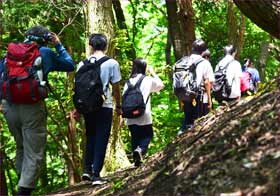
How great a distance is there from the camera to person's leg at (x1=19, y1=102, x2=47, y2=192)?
562cm

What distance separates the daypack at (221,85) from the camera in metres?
9.17

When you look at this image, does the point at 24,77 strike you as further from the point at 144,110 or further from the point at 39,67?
the point at 144,110

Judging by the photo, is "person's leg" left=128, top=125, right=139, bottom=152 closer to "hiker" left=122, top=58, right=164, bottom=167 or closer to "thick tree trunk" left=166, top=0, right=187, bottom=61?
"hiker" left=122, top=58, right=164, bottom=167

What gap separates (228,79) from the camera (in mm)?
9133

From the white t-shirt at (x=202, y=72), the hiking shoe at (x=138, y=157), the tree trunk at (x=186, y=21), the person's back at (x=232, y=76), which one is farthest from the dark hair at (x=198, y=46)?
the tree trunk at (x=186, y=21)

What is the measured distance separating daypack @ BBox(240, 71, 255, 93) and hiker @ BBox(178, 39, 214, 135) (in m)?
2.23

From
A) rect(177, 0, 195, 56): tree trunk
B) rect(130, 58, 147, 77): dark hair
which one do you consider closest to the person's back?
rect(130, 58, 147, 77): dark hair

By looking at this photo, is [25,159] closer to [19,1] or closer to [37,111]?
[37,111]

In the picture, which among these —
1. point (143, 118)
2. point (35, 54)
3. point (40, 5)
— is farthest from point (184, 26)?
point (35, 54)

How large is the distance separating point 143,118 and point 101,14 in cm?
194

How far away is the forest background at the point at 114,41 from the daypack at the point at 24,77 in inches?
104

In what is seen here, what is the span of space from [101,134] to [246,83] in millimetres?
5163

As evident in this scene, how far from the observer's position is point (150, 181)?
4.89 m

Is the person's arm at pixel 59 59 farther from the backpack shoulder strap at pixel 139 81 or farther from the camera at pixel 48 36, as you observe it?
the backpack shoulder strap at pixel 139 81
